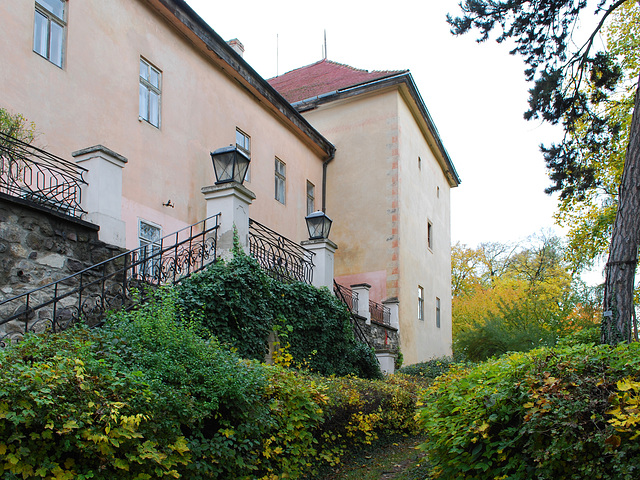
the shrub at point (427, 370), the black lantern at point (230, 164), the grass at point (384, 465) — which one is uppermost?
the black lantern at point (230, 164)

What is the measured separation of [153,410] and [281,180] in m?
13.4

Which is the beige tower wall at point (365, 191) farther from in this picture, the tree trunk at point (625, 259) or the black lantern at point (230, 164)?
the tree trunk at point (625, 259)

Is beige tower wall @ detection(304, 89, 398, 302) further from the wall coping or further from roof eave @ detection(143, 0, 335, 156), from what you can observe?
the wall coping

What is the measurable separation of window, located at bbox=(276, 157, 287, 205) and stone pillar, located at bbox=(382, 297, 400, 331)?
4.77 meters

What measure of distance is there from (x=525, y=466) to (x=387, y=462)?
3.59 m

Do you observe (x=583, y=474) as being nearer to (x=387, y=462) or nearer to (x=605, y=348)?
(x=605, y=348)

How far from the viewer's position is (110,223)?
24.8ft

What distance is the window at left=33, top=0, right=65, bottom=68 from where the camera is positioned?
32.3ft

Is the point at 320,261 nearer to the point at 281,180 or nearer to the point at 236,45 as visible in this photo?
the point at 281,180

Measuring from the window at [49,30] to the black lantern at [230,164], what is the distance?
363cm

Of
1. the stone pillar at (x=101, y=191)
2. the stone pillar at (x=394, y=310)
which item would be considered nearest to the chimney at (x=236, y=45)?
the stone pillar at (x=394, y=310)

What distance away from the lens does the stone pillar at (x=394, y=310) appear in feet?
61.4

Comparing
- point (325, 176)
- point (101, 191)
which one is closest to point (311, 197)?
point (325, 176)

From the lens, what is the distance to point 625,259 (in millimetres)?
7566
